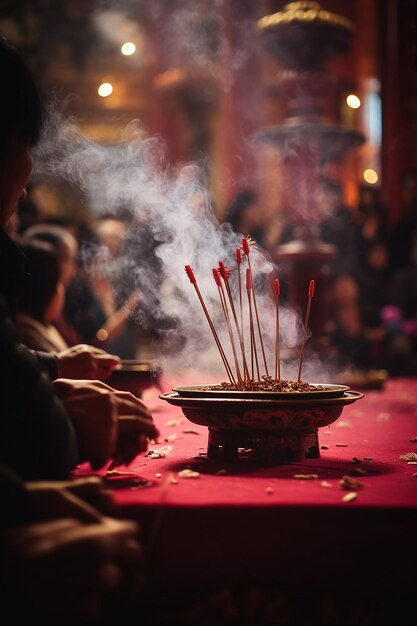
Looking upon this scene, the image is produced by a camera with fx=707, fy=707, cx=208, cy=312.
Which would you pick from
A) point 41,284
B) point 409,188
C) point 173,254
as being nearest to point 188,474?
point 41,284

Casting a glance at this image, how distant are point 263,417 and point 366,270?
211 inches

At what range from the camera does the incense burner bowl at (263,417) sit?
6.09ft

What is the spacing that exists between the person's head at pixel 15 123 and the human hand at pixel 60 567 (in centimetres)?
85

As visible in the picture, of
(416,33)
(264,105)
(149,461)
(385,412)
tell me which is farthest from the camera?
(264,105)

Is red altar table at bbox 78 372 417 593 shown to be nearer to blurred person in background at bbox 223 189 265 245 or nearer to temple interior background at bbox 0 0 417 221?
blurred person in background at bbox 223 189 265 245

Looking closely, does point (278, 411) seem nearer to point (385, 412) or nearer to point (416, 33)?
point (385, 412)

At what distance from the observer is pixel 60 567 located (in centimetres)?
116

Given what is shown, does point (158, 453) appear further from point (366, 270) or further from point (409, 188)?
point (409, 188)

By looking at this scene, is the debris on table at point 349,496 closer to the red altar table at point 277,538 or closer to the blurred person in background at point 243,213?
the red altar table at point 277,538

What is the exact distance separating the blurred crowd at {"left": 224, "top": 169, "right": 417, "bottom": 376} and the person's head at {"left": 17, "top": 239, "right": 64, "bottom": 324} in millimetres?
2609

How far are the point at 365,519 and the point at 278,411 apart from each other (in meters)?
0.45

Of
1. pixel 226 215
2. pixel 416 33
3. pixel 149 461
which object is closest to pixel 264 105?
pixel 416 33

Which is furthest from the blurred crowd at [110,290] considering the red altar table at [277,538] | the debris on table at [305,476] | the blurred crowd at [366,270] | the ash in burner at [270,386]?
the red altar table at [277,538]

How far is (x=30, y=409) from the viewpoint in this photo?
143cm
